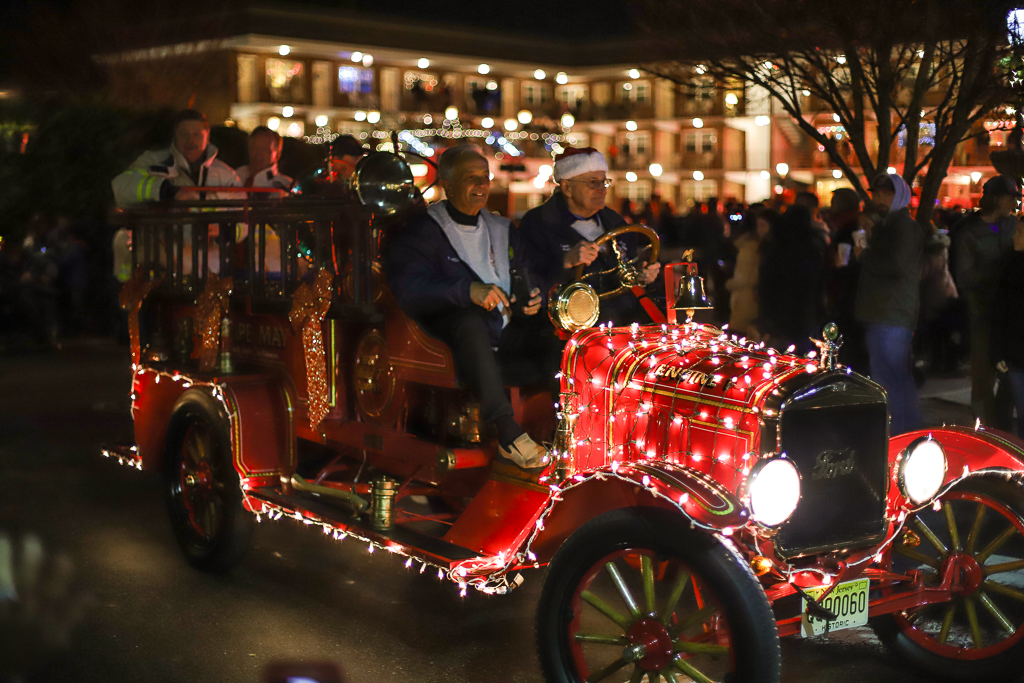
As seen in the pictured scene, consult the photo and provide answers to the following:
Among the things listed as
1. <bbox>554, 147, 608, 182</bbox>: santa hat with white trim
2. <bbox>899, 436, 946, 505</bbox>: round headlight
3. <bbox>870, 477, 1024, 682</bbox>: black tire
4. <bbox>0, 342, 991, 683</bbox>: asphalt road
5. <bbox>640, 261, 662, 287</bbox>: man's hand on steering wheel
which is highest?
<bbox>554, 147, 608, 182</bbox>: santa hat with white trim

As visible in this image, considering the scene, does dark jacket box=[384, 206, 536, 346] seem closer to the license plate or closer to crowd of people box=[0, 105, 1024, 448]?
crowd of people box=[0, 105, 1024, 448]

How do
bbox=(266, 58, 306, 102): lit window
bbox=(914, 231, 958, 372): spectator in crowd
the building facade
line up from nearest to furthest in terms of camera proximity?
bbox=(914, 231, 958, 372): spectator in crowd, the building facade, bbox=(266, 58, 306, 102): lit window

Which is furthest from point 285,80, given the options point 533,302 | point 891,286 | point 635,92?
point 533,302

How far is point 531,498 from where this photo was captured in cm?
439

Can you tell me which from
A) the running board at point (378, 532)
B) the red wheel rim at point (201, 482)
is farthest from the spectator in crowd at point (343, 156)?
the running board at point (378, 532)

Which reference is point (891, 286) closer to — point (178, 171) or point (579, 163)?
point (579, 163)

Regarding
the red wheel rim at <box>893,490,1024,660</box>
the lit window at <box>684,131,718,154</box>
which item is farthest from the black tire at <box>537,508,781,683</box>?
the lit window at <box>684,131,718,154</box>

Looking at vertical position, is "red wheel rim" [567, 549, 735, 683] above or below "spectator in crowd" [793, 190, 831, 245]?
below

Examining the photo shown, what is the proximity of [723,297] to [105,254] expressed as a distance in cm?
954

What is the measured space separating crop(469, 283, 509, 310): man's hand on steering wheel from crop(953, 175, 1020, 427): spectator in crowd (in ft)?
13.9

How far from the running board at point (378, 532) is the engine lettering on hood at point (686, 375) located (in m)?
1.06

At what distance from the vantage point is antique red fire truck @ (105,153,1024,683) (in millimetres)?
3486

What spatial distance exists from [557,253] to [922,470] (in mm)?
1923

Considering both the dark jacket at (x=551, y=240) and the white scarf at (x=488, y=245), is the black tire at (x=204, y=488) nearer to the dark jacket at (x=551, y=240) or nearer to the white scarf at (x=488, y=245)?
the white scarf at (x=488, y=245)
